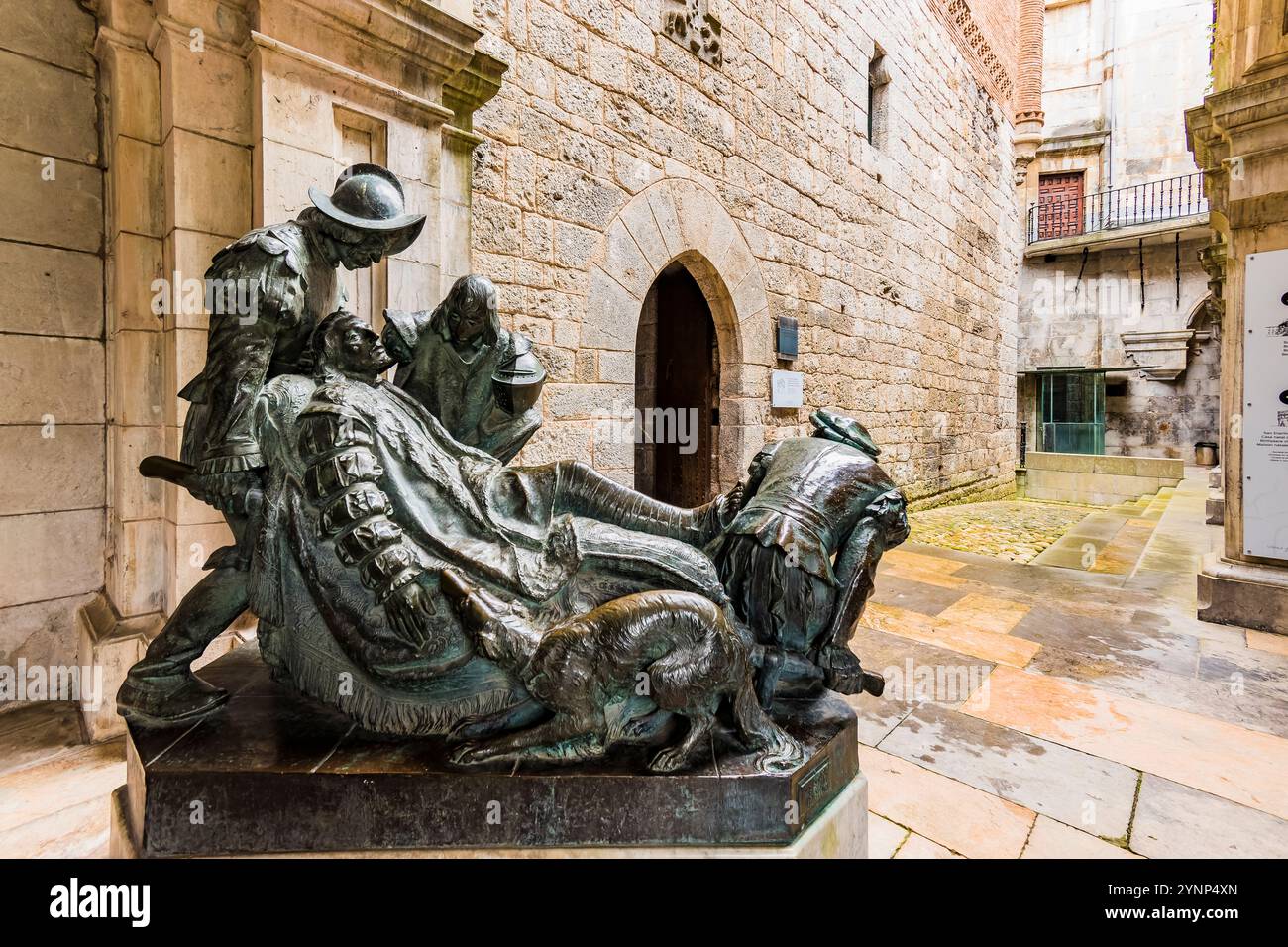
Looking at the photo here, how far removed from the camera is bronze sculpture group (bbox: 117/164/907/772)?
1176 mm

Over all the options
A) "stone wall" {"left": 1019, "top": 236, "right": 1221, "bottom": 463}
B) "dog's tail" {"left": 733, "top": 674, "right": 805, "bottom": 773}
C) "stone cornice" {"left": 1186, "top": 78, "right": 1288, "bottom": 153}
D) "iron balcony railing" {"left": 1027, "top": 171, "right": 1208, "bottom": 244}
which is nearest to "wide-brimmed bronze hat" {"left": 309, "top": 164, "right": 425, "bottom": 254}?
"dog's tail" {"left": 733, "top": 674, "right": 805, "bottom": 773}

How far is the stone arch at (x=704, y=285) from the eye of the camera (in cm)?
384

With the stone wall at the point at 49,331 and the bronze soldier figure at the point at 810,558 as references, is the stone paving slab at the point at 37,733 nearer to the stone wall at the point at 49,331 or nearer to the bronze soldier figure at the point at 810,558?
the stone wall at the point at 49,331

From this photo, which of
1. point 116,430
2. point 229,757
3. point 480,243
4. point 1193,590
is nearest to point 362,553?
point 229,757

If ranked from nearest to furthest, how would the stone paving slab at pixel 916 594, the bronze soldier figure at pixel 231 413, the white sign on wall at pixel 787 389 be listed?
the bronze soldier figure at pixel 231 413, the stone paving slab at pixel 916 594, the white sign on wall at pixel 787 389

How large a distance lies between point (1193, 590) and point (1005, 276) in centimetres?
798

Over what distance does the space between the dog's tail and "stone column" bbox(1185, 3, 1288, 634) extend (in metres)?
3.50

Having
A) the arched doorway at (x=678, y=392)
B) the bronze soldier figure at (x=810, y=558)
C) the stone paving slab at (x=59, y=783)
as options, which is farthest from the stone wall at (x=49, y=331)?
the arched doorway at (x=678, y=392)

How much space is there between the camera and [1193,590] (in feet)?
12.6

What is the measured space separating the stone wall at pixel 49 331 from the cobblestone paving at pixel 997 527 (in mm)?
5733

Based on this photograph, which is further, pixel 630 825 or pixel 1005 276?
pixel 1005 276

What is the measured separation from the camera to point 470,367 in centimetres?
169

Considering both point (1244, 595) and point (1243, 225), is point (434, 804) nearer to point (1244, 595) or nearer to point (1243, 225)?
point (1244, 595)

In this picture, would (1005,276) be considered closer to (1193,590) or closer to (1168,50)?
(1193,590)
